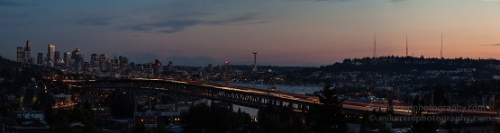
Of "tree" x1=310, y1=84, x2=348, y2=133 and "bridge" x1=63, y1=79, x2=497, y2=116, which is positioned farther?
"bridge" x1=63, y1=79, x2=497, y2=116

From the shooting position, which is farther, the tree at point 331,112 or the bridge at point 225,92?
the bridge at point 225,92

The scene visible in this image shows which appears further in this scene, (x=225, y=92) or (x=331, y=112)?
(x=225, y=92)

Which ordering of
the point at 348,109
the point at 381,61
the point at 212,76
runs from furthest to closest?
the point at 212,76 < the point at 381,61 < the point at 348,109

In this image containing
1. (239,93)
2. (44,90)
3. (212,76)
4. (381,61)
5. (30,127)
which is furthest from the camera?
(212,76)

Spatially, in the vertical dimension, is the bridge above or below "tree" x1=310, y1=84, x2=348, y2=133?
below

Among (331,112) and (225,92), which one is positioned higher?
(331,112)

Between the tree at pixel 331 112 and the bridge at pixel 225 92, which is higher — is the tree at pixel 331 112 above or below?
above

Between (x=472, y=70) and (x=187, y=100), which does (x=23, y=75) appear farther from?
(x=472, y=70)

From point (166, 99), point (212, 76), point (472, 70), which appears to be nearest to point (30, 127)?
point (166, 99)
